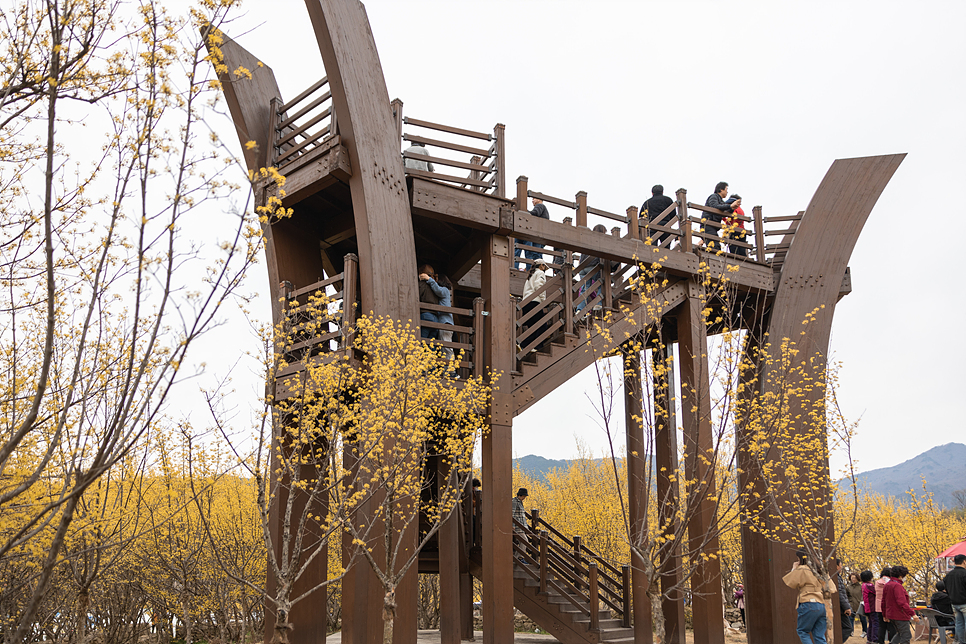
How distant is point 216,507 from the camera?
22.6 m

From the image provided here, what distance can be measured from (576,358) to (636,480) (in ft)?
10.3

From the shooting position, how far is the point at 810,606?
9891mm

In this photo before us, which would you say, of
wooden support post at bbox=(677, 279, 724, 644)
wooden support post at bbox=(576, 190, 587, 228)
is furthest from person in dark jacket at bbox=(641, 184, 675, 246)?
wooden support post at bbox=(576, 190, 587, 228)

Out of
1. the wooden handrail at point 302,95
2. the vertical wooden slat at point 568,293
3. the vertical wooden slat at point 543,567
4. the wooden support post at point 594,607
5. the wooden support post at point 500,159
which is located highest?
the wooden handrail at point 302,95

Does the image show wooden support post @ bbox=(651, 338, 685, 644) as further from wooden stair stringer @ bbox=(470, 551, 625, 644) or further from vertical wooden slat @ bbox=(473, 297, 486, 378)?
vertical wooden slat @ bbox=(473, 297, 486, 378)

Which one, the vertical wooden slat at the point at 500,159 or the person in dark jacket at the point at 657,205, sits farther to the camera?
the person in dark jacket at the point at 657,205

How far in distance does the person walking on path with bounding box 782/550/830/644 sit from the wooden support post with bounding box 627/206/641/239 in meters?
5.89

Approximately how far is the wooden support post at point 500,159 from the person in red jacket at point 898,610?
9.07 metres

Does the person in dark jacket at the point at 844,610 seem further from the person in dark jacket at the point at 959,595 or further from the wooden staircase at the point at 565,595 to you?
the wooden staircase at the point at 565,595

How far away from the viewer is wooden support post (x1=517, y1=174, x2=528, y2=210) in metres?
11.6

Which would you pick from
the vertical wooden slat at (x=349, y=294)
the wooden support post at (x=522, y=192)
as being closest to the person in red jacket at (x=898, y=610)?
the wooden support post at (x=522, y=192)

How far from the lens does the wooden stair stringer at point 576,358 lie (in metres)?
11.2

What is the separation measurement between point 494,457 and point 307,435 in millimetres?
2781

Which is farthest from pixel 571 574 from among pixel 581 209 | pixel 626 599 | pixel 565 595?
pixel 581 209
